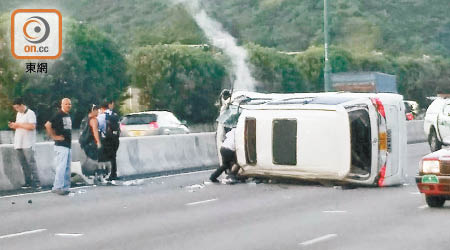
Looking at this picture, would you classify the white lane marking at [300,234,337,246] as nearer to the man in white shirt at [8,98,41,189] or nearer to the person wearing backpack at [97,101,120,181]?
the man in white shirt at [8,98,41,189]

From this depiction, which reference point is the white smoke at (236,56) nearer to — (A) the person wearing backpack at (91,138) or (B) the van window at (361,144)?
(A) the person wearing backpack at (91,138)

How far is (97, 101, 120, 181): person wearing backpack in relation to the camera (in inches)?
931

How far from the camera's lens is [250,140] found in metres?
22.8

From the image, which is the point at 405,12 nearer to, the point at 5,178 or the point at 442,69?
the point at 442,69

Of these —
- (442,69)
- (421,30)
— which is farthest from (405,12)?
(442,69)

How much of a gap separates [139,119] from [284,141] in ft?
73.1

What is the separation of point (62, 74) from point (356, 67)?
32.9m

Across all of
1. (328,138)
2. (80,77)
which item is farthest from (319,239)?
(80,77)

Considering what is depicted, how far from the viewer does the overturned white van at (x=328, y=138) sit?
21234 mm

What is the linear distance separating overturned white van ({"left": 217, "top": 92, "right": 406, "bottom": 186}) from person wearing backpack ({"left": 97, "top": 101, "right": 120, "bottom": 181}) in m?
2.68

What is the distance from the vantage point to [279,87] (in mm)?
67438

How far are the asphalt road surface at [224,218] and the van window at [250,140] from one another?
23.1 inches

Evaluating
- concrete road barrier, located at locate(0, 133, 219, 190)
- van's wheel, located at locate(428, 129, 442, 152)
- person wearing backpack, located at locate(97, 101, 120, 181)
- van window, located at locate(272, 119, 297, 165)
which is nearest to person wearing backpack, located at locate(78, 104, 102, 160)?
person wearing backpack, located at locate(97, 101, 120, 181)

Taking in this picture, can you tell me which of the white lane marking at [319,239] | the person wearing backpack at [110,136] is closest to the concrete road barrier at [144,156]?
the person wearing backpack at [110,136]
